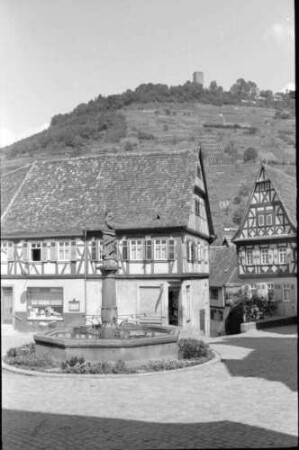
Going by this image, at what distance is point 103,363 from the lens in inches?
503

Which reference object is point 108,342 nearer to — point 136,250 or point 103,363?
point 103,363

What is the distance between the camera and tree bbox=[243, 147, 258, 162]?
162 ft

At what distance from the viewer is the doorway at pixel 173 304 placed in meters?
25.5

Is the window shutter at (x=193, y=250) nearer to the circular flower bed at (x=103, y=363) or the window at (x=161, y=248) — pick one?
the window at (x=161, y=248)

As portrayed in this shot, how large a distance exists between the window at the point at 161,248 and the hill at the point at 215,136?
4.91 metres

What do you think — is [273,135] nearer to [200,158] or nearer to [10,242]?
[200,158]

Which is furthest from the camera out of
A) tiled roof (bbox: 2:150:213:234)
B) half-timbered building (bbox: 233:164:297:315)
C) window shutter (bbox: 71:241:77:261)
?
half-timbered building (bbox: 233:164:297:315)

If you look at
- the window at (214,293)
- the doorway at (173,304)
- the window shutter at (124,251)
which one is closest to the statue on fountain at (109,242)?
the window shutter at (124,251)

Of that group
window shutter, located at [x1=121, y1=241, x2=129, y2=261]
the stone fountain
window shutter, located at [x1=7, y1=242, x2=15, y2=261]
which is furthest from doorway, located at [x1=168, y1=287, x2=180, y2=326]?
window shutter, located at [x1=7, y1=242, x2=15, y2=261]

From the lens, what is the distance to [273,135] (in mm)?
48312

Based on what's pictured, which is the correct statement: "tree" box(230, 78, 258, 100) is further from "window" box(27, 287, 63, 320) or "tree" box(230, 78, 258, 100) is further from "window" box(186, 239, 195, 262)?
"window" box(27, 287, 63, 320)

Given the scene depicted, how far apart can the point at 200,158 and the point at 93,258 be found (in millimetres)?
7783

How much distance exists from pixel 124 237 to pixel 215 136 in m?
31.2

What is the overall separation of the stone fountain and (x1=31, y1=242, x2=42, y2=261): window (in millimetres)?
4987
